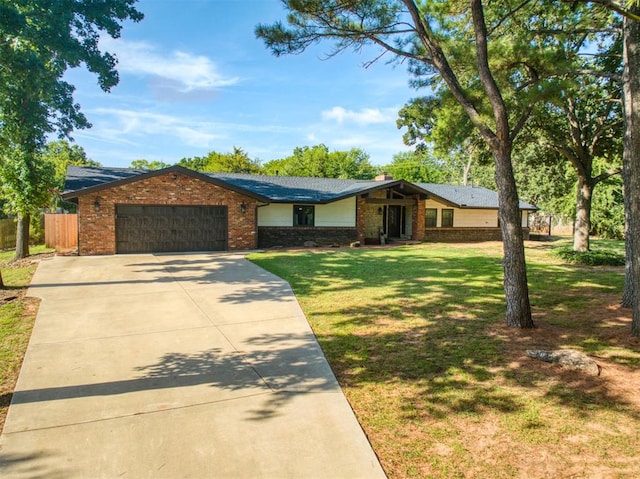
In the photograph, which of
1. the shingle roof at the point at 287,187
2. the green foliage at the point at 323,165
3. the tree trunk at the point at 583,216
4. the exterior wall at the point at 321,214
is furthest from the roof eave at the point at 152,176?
the green foliage at the point at 323,165

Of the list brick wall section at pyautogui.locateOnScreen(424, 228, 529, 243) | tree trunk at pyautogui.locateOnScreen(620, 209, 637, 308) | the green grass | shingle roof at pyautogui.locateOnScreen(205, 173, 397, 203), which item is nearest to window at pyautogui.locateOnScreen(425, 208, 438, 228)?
brick wall section at pyautogui.locateOnScreen(424, 228, 529, 243)

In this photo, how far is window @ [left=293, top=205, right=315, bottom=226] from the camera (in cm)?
2014

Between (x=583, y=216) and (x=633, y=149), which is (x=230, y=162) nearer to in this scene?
(x=583, y=216)

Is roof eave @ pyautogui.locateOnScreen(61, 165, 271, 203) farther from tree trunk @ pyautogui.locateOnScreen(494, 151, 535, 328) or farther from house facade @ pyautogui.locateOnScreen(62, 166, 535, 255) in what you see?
tree trunk @ pyautogui.locateOnScreen(494, 151, 535, 328)

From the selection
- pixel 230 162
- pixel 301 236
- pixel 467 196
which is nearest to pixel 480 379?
pixel 301 236

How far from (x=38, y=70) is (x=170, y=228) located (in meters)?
7.78

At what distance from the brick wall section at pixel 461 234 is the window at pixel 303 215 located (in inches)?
283

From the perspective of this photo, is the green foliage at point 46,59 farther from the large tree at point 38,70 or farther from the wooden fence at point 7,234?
the wooden fence at point 7,234

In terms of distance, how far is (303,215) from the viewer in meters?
20.4

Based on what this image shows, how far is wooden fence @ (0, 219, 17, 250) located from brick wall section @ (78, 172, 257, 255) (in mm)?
9060

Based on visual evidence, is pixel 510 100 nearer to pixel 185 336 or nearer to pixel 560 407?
pixel 560 407

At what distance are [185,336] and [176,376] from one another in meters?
1.48

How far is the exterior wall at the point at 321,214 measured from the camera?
Result: 19500mm

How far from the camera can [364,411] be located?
3.79 metres
